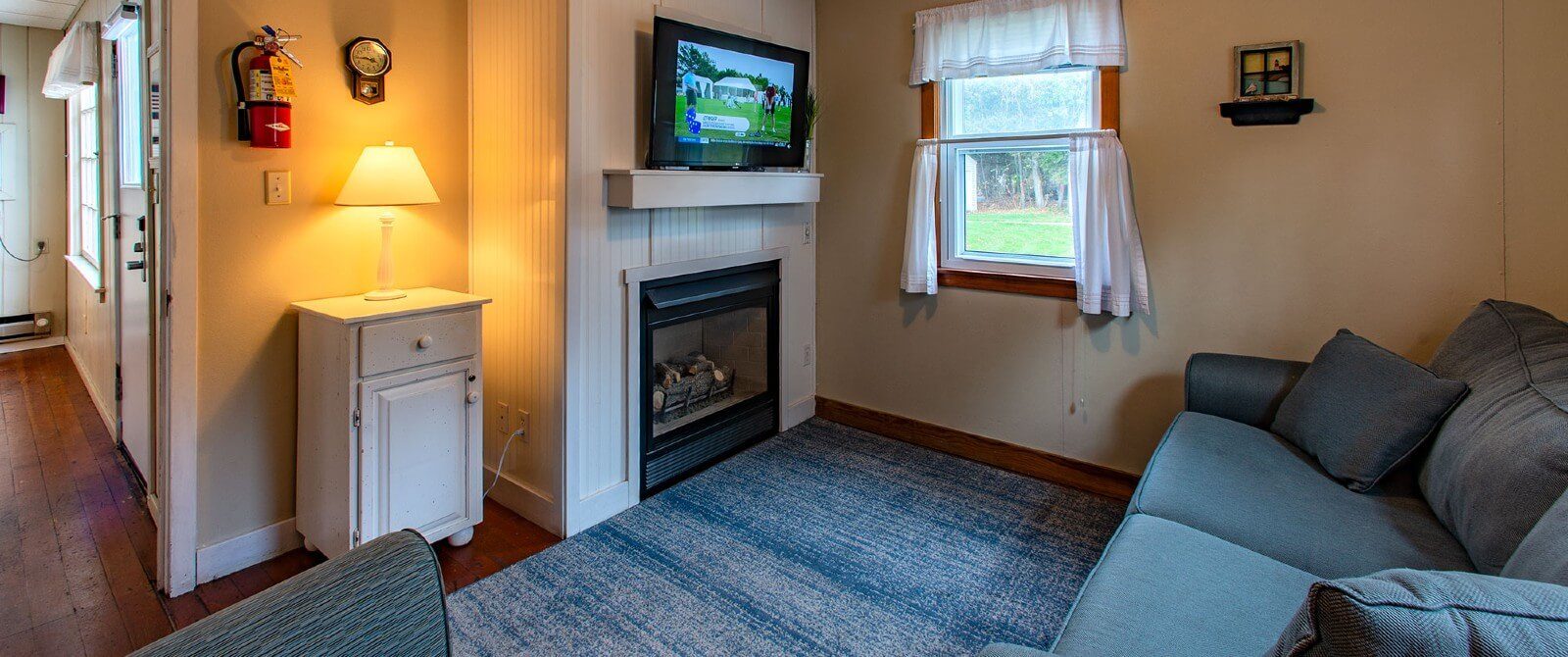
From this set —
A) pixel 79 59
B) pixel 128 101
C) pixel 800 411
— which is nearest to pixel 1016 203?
pixel 800 411

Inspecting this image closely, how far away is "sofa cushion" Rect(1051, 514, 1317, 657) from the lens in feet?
4.63

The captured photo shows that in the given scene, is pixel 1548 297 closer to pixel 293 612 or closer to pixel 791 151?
pixel 791 151

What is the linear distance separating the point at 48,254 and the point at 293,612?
6.77 m

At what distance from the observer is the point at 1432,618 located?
0.79 meters

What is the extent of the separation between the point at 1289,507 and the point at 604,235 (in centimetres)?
227

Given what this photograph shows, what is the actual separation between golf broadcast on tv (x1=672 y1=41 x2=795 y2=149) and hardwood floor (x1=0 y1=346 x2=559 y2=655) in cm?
167

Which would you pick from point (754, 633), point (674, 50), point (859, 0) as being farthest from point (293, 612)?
point (859, 0)

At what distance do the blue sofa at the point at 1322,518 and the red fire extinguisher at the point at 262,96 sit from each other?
2446 mm

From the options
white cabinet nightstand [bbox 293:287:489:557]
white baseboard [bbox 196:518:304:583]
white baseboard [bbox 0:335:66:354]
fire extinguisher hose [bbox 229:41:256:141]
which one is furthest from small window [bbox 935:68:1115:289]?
white baseboard [bbox 0:335:66:354]

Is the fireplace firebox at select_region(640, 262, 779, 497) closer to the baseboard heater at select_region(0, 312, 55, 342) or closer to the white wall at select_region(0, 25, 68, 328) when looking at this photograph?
the white wall at select_region(0, 25, 68, 328)

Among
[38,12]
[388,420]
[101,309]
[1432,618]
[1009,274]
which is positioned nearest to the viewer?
[1432,618]

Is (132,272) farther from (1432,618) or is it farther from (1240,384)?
(1240,384)

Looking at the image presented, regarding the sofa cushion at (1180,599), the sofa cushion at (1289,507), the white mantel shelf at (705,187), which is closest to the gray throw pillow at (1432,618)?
the sofa cushion at (1180,599)

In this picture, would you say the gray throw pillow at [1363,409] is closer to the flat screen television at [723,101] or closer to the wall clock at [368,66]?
the flat screen television at [723,101]
